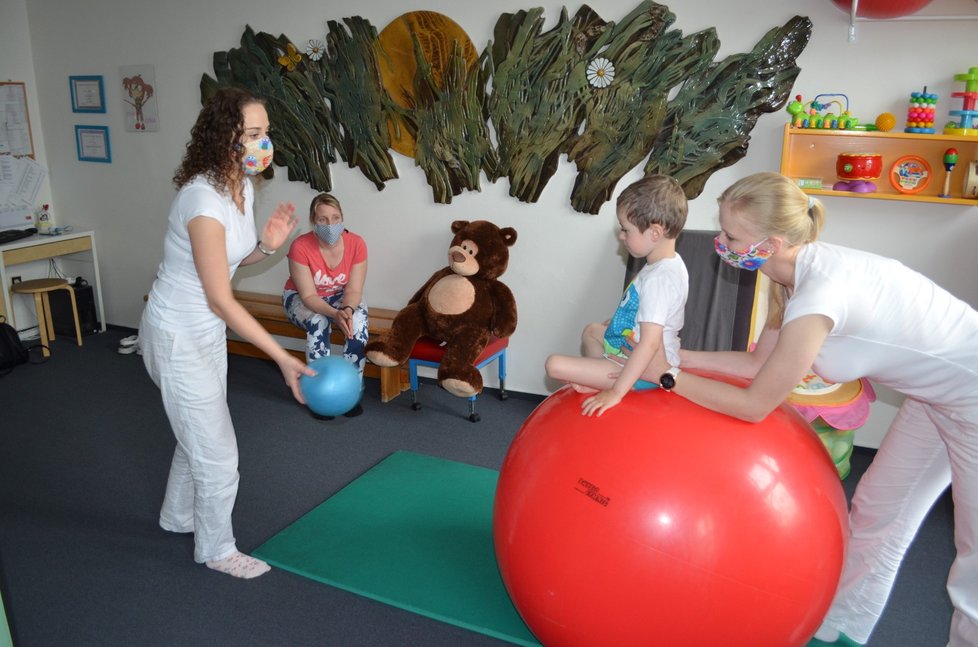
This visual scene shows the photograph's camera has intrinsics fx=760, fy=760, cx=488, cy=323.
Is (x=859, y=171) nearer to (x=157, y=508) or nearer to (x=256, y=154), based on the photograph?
(x=256, y=154)

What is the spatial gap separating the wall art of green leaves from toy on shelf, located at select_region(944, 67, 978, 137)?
2.21 ft

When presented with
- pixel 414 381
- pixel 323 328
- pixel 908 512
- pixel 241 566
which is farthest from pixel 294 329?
pixel 908 512

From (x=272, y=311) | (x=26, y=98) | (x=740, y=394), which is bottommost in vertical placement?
(x=272, y=311)

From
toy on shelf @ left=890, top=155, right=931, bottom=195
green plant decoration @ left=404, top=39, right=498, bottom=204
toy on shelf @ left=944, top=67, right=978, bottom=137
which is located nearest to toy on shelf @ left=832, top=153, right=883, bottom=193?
toy on shelf @ left=890, top=155, right=931, bottom=195

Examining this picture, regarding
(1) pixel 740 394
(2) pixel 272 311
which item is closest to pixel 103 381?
(2) pixel 272 311

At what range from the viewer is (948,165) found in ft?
10.4

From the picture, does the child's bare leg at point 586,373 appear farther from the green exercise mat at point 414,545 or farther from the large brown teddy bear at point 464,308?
the large brown teddy bear at point 464,308

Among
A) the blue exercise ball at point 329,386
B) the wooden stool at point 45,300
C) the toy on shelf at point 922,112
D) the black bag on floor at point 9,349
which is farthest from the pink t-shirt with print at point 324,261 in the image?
the toy on shelf at point 922,112

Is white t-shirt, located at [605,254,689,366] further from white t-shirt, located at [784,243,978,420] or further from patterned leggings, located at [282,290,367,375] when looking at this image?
patterned leggings, located at [282,290,367,375]

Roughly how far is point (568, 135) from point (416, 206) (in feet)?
3.34

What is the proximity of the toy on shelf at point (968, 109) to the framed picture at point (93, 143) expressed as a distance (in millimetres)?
5108

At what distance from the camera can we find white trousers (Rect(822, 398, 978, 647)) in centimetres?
188

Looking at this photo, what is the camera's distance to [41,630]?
237cm

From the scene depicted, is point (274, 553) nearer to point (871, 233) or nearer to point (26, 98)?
point (871, 233)
